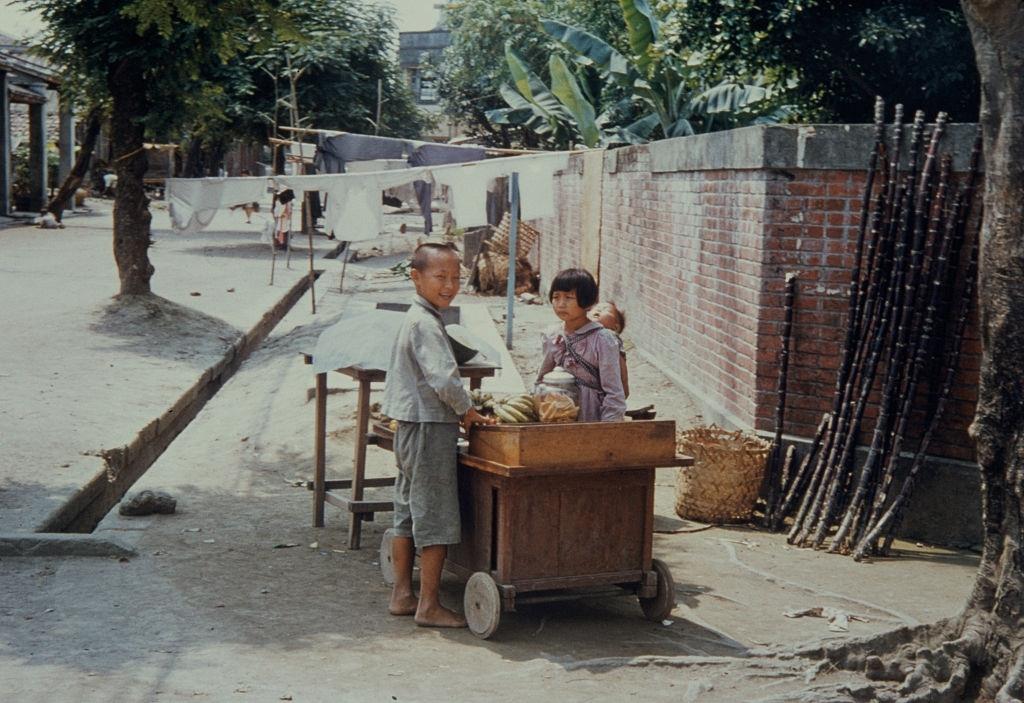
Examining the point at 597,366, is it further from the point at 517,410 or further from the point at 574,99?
the point at 574,99

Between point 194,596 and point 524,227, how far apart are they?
15850 millimetres

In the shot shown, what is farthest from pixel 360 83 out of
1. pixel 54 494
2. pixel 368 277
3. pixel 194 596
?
pixel 194 596

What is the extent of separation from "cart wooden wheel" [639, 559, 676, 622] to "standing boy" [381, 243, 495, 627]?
0.88 m

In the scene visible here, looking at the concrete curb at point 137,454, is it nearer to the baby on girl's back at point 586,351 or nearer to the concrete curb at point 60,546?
the concrete curb at point 60,546

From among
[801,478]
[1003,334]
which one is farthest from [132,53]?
[1003,334]

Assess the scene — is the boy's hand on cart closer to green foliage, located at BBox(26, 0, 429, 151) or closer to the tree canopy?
green foliage, located at BBox(26, 0, 429, 151)

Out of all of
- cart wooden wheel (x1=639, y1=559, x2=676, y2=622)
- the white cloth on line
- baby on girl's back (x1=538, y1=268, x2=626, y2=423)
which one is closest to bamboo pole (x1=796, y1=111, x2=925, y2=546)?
cart wooden wheel (x1=639, y1=559, x2=676, y2=622)

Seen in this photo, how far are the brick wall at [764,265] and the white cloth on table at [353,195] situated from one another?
3.71 m

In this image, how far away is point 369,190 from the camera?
44.6ft

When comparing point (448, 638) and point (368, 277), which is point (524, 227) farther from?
point (448, 638)

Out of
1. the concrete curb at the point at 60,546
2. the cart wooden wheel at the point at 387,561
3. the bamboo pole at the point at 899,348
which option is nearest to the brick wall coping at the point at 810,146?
the bamboo pole at the point at 899,348

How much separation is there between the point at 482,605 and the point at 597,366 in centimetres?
130

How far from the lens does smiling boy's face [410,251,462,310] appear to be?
543 cm

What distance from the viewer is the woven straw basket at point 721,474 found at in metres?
7.58
